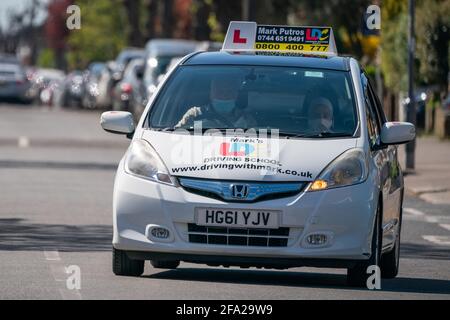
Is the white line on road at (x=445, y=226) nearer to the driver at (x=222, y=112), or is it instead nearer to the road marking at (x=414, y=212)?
the road marking at (x=414, y=212)

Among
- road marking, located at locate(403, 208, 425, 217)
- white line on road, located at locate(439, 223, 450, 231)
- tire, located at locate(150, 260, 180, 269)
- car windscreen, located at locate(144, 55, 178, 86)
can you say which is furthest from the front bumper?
car windscreen, located at locate(144, 55, 178, 86)

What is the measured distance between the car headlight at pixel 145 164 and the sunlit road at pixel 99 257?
712 mm

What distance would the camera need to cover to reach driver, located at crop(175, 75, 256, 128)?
1199 cm

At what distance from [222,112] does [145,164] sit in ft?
2.92

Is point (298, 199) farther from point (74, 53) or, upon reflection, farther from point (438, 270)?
point (74, 53)

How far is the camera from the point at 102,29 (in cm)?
10906

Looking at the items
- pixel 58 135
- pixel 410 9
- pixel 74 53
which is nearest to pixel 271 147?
pixel 410 9

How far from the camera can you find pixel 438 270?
13.5 metres

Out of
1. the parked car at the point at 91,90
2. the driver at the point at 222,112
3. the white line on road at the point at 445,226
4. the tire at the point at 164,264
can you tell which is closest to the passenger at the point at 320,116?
the driver at the point at 222,112

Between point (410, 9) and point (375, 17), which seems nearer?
point (375, 17)

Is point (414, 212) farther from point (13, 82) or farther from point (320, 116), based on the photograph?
point (13, 82)

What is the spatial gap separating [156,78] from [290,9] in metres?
11.2

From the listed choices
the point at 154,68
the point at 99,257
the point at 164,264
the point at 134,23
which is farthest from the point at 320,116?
the point at 134,23

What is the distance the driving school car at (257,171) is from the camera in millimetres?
11164
